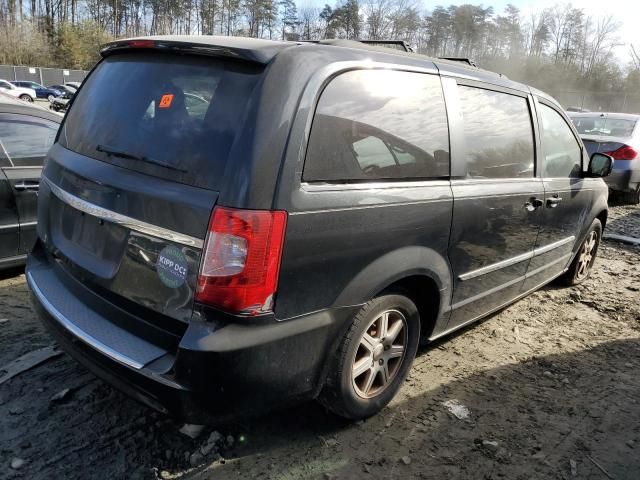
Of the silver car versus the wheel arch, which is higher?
the silver car

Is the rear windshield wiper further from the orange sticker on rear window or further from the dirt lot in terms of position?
the dirt lot

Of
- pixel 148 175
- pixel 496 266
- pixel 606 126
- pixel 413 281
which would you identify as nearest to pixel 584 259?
pixel 496 266

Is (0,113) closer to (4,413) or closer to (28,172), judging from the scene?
(28,172)

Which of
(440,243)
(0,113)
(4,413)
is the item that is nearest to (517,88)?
(440,243)

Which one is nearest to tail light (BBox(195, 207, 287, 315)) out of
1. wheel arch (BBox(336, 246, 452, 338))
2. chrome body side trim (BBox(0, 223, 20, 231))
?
wheel arch (BBox(336, 246, 452, 338))

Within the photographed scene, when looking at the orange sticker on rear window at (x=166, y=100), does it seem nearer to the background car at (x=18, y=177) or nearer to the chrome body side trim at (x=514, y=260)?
the chrome body side trim at (x=514, y=260)

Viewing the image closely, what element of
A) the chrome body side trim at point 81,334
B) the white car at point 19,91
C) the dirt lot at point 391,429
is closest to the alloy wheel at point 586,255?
the dirt lot at point 391,429

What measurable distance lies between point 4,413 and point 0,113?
258cm

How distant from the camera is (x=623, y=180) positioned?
880 cm

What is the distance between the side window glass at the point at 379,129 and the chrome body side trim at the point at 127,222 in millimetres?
539

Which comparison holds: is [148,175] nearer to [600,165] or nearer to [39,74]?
[600,165]

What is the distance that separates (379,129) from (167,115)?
3.14 ft

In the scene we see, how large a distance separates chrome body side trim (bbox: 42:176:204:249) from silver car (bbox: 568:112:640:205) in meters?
8.46

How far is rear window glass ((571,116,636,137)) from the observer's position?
9266 millimetres
